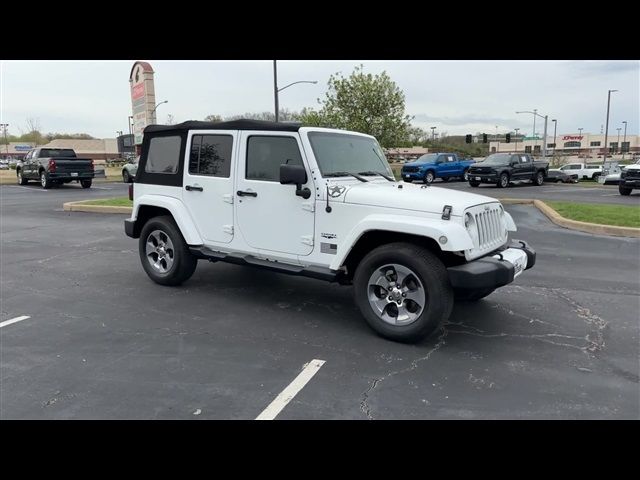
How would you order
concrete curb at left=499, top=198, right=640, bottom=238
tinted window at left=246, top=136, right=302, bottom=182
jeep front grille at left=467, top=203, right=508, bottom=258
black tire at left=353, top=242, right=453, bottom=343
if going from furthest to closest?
concrete curb at left=499, top=198, right=640, bottom=238, tinted window at left=246, top=136, right=302, bottom=182, jeep front grille at left=467, top=203, right=508, bottom=258, black tire at left=353, top=242, right=453, bottom=343

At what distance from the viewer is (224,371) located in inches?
151

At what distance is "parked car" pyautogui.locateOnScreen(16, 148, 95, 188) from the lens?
76.6 feet

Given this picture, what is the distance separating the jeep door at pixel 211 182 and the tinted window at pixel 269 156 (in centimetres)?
26

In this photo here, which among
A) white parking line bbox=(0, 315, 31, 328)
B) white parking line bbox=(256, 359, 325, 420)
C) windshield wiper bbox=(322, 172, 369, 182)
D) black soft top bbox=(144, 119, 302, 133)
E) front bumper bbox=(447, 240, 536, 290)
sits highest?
black soft top bbox=(144, 119, 302, 133)

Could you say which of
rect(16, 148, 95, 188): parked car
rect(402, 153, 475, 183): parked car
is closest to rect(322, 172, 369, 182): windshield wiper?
rect(16, 148, 95, 188): parked car

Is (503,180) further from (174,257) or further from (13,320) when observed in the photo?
(13,320)

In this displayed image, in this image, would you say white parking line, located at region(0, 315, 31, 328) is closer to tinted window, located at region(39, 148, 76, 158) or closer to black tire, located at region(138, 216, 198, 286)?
black tire, located at region(138, 216, 198, 286)

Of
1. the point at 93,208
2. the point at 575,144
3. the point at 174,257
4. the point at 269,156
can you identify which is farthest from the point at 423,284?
the point at 575,144

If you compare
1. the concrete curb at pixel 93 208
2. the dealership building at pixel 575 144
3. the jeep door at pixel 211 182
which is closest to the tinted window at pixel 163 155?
the jeep door at pixel 211 182

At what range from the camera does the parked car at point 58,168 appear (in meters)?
23.3

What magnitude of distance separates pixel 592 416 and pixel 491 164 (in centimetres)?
2429

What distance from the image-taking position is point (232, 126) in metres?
5.48

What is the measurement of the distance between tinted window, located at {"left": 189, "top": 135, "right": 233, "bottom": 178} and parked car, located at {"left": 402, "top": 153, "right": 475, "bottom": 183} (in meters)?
24.2

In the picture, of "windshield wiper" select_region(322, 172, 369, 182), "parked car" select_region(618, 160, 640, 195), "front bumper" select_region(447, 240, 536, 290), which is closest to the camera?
"front bumper" select_region(447, 240, 536, 290)
